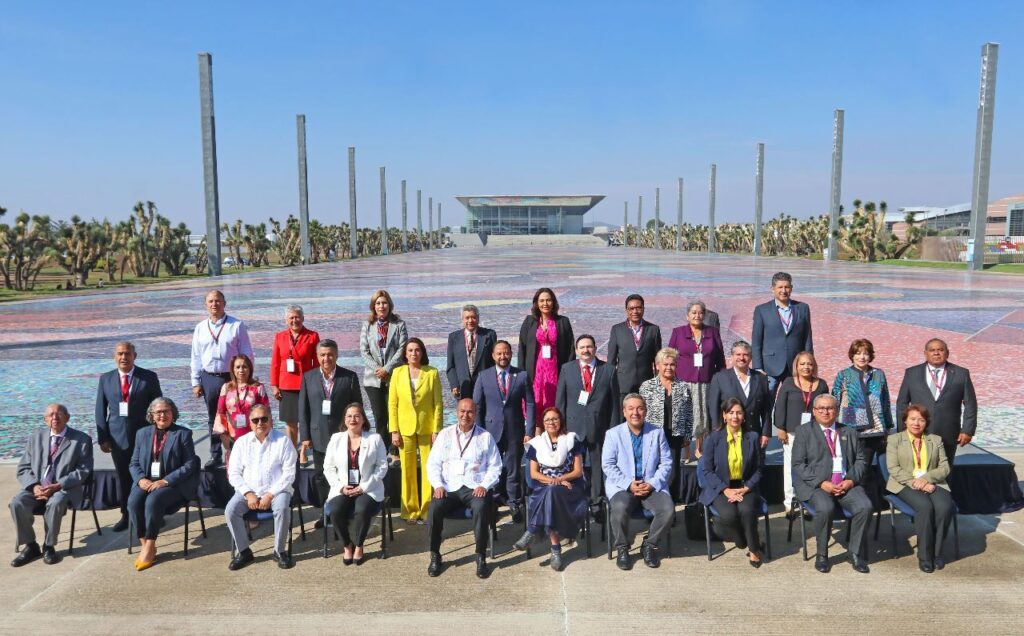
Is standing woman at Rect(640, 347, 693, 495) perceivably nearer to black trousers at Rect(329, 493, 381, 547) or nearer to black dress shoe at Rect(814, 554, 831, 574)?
black dress shoe at Rect(814, 554, 831, 574)

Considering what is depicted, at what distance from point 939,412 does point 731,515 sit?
1.97 m

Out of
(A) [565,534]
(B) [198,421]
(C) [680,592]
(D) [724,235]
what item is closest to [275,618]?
(A) [565,534]

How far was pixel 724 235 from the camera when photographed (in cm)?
9631

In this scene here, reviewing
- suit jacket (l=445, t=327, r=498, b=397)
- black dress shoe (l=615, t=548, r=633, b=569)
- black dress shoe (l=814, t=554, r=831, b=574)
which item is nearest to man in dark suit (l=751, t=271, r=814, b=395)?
black dress shoe (l=814, t=554, r=831, b=574)

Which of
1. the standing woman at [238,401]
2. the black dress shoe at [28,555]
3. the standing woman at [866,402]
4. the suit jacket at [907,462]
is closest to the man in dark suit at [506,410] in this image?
the standing woman at [238,401]

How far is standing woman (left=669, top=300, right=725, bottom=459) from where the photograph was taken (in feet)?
21.7

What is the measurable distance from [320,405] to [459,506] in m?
1.43

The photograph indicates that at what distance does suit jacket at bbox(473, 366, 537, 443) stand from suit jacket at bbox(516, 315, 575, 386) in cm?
65

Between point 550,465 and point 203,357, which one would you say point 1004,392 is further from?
point 203,357

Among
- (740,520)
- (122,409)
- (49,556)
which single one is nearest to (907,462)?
(740,520)

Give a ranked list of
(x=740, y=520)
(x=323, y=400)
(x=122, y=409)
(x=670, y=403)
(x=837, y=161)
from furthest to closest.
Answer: (x=837, y=161), (x=323, y=400), (x=670, y=403), (x=122, y=409), (x=740, y=520)

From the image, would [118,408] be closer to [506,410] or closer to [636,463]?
[506,410]

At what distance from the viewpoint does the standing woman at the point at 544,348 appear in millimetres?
6699

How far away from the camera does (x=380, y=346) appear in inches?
269
